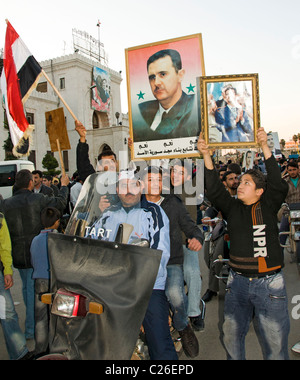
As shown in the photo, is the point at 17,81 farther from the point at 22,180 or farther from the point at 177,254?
the point at 177,254

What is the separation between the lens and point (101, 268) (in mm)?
2096

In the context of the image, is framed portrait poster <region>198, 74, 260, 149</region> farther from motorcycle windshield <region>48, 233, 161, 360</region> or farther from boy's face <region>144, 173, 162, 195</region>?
motorcycle windshield <region>48, 233, 161, 360</region>

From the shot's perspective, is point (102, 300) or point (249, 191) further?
point (249, 191)

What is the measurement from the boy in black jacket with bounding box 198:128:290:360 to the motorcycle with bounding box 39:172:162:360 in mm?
1119

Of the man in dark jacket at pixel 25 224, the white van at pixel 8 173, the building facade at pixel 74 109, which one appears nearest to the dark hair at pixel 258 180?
the man in dark jacket at pixel 25 224

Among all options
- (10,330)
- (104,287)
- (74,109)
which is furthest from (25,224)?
(74,109)

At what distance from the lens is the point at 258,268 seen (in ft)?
9.27

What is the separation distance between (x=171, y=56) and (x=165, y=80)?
0.30 m

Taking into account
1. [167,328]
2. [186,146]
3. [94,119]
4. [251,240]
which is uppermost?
[94,119]

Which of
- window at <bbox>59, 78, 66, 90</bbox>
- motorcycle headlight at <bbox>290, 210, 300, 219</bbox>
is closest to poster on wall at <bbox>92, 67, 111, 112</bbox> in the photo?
window at <bbox>59, 78, 66, 90</bbox>

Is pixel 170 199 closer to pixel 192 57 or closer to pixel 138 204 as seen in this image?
pixel 138 204

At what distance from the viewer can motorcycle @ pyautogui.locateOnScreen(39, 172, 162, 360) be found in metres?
2.01
